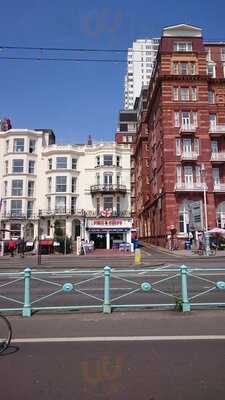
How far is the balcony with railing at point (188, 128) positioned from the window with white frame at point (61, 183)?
17.8 m

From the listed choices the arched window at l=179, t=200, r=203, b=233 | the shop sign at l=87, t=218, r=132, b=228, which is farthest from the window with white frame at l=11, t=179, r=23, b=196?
the arched window at l=179, t=200, r=203, b=233

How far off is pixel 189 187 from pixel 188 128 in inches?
273

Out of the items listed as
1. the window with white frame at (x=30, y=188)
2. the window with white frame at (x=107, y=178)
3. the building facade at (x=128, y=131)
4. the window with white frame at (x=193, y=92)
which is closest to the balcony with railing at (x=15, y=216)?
the window with white frame at (x=30, y=188)

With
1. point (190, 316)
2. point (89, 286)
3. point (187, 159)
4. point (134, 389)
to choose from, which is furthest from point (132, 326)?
point (187, 159)

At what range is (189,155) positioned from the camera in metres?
44.6

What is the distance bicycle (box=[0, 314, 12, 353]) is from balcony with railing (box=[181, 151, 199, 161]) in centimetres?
3962

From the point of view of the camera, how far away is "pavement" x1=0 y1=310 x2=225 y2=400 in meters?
4.59

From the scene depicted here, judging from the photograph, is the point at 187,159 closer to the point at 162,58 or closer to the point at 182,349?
the point at 162,58

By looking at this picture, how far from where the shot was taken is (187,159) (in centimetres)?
4425

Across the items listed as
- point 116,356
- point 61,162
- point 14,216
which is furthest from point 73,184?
point 116,356

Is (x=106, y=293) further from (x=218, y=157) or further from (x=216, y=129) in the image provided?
(x=216, y=129)

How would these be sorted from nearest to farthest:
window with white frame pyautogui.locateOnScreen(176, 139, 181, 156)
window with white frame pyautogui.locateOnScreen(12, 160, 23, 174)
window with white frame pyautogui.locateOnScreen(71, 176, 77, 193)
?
window with white frame pyautogui.locateOnScreen(176, 139, 181, 156)
window with white frame pyautogui.locateOnScreen(12, 160, 23, 174)
window with white frame pyautogui.locateOnScreen(71, 176, 77, 193)

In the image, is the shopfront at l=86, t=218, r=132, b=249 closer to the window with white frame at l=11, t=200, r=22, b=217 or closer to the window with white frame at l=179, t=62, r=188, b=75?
the window with white frame at l=11, t=200, r=22, b=217

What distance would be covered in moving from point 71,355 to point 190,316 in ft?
11.7
